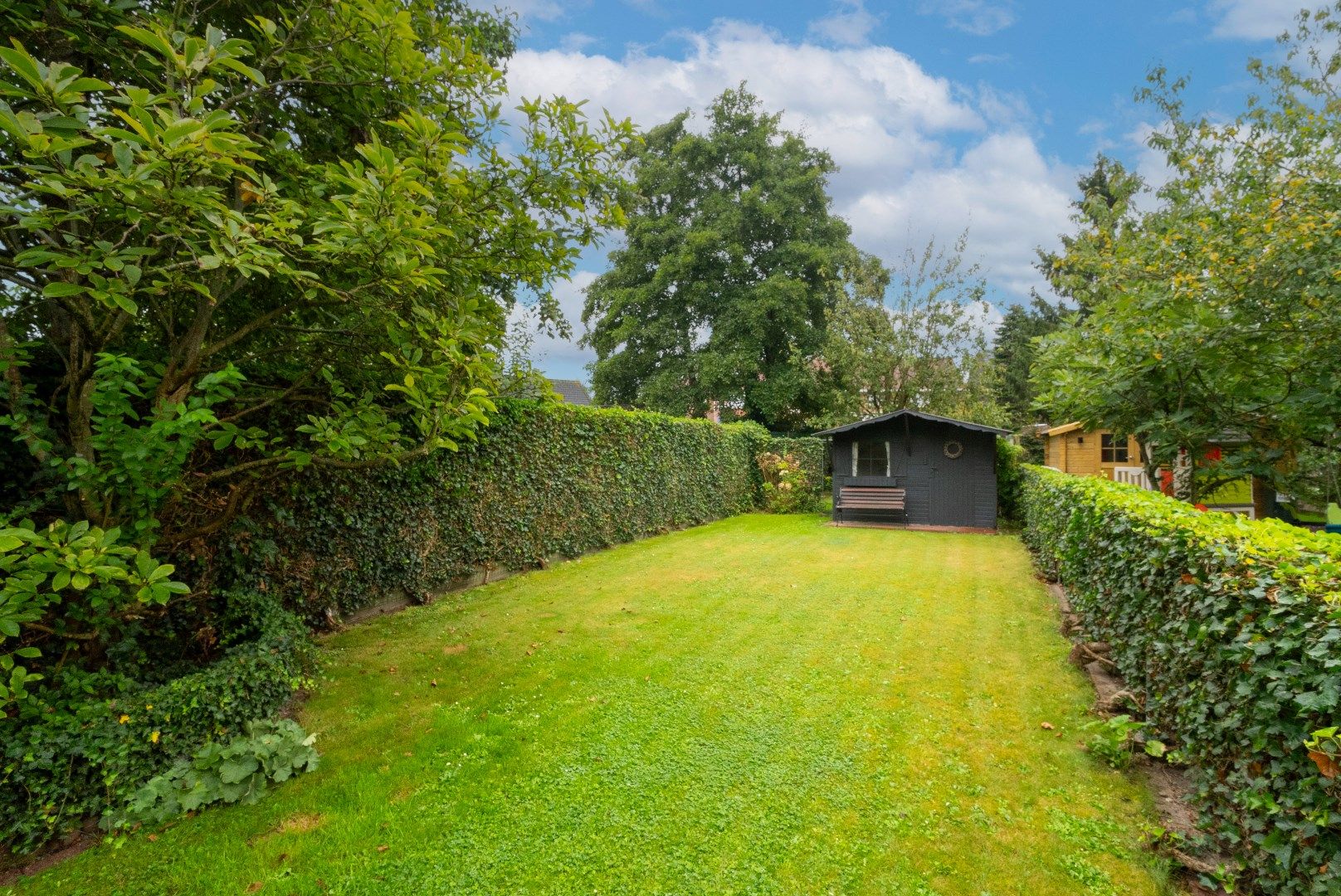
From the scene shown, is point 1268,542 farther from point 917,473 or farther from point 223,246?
point 917,473

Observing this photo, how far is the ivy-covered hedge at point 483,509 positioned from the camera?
541cm

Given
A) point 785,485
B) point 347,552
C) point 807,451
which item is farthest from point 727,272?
point 347,552

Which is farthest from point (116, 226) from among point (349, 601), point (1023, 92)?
point (1023, 92)

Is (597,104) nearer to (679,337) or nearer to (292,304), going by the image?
(292,304)

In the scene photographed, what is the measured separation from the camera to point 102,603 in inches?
114

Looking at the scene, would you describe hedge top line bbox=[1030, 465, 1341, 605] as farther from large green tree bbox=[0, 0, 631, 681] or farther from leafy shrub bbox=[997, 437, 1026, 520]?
leafy shrub bbox=[997, 437, 1026, 520]

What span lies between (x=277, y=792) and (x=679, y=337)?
880 inches

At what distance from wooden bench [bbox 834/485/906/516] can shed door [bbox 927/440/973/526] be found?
2.67 ft

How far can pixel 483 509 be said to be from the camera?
769cm

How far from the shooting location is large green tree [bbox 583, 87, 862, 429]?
22469 mm

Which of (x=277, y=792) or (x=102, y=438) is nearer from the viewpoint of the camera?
(x=102, y=438)

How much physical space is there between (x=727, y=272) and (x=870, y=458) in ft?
39.5

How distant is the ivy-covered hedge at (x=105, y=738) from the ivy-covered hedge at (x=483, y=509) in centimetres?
167

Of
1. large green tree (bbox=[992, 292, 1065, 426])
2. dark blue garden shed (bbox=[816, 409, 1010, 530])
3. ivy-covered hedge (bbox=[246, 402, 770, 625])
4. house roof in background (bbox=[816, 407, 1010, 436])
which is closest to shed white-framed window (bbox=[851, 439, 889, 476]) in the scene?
dark blue garden shed (bbox=[816, 409, 1010, 530])
